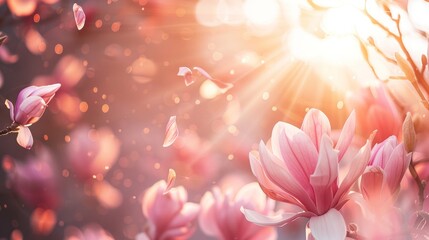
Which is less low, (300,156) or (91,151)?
(300,156)

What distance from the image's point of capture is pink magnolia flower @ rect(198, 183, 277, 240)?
502 millimetres

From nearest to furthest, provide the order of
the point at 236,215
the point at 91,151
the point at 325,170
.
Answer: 1. the point at 325,170
2. the point at 236,215
3. the point at 91,151

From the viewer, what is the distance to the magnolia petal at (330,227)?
0.37 meters

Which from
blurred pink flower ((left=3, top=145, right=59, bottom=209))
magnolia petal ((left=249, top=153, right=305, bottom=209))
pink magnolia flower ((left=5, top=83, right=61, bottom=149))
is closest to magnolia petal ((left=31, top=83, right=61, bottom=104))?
pink magnolia flower ((left=5, top=83, right=61, bottom=149))

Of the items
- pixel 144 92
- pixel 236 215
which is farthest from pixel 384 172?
pixel 144 92

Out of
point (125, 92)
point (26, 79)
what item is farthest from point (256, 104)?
point (26, 79)

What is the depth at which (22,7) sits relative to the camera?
66cm

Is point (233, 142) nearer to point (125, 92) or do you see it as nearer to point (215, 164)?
point (215, 164)

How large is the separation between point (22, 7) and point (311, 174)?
44 cm

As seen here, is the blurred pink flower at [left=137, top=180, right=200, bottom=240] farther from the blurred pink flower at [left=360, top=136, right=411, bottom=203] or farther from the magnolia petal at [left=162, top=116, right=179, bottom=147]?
the blurred pink flower at [left=360, top=136, right=411, bottom=203]

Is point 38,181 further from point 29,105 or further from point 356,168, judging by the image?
point 356,168

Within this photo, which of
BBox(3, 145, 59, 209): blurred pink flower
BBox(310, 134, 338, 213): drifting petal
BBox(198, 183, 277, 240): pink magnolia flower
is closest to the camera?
BBox(310, 134, 338, 213): drifting petal

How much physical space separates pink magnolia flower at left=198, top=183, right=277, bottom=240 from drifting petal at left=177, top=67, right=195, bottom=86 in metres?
0.12

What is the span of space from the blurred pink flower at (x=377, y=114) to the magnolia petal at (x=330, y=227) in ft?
0.30
